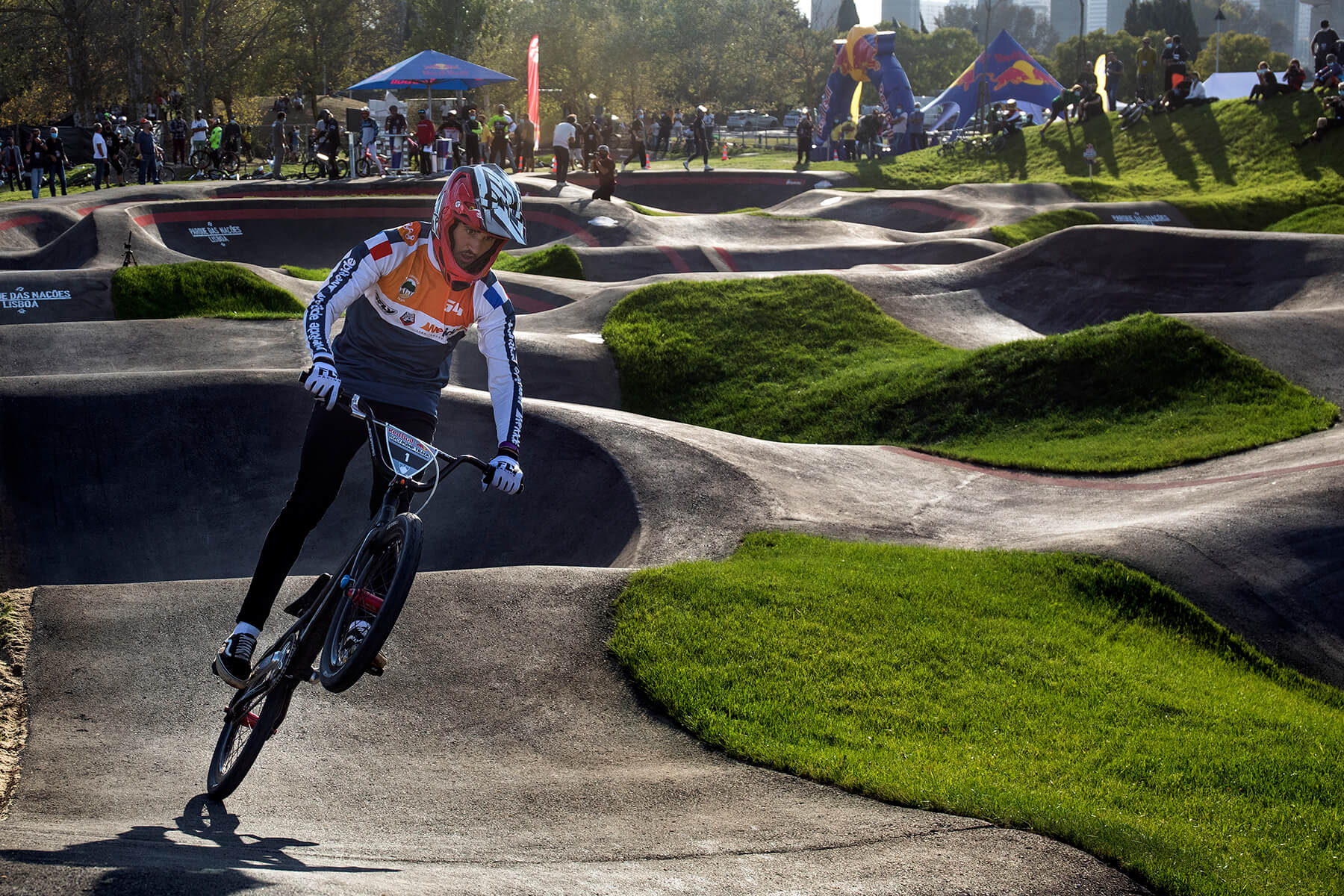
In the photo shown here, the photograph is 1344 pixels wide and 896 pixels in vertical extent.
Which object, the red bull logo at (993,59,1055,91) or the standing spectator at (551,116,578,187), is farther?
the red bull logo at (993,59,1055,91)

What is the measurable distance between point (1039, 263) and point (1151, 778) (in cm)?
1702

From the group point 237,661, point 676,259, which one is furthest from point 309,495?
point 676,259

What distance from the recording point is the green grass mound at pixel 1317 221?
26641mm

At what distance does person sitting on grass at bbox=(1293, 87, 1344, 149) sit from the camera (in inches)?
1304

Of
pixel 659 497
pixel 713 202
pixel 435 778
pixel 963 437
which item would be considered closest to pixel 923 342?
pixel 963 437

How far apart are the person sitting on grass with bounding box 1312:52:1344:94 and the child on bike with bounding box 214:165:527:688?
3762 cm

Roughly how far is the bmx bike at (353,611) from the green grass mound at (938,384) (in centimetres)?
941

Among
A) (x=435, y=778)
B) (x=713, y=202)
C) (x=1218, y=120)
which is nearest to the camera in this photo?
(x=435, y=778)

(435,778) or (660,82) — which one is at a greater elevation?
(660,82)

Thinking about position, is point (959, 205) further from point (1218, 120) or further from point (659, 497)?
point (659, 497)

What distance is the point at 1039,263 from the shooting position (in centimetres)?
2147

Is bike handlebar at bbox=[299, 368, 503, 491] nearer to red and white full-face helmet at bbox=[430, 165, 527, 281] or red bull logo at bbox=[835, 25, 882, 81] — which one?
red and white full-face helmet at bbox=[430, 165, 527, 281]

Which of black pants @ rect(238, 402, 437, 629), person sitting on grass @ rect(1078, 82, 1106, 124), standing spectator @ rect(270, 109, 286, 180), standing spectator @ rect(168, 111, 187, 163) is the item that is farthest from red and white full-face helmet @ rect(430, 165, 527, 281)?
person sitting on grass @ rect(1078, 82, 1106, 124)

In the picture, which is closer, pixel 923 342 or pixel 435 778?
pixel 435 778
